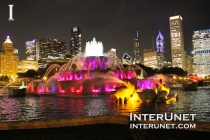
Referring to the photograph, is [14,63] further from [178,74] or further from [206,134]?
[206,134]

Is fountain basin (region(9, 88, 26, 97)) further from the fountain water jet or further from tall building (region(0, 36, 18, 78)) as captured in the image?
tall building (region(0, 36, 18, 78))

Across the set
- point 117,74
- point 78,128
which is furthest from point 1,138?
point 117,74

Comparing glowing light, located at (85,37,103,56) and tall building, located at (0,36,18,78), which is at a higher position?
tall building, located at (0,36,18,78)

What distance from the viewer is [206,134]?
34.4 ft

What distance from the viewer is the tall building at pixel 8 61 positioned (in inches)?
6747

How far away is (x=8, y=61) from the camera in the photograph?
175 meters

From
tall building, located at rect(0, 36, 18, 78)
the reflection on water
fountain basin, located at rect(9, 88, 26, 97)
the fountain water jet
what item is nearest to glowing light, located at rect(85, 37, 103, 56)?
the fountain water jet

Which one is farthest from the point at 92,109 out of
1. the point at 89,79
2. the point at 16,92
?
the point at 89,79

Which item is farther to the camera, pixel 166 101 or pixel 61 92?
pixel 61 92

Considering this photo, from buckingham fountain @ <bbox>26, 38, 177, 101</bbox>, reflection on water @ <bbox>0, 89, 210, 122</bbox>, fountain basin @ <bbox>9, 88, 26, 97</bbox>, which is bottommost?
reflection on water @ <bbox>0, 89, 210, 122</bbox>

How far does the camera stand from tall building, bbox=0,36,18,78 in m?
171

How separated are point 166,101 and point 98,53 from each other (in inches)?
1219

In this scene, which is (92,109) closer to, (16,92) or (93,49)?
(16,92)

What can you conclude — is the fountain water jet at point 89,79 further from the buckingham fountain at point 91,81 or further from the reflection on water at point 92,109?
the reflection on water at point 92,109
